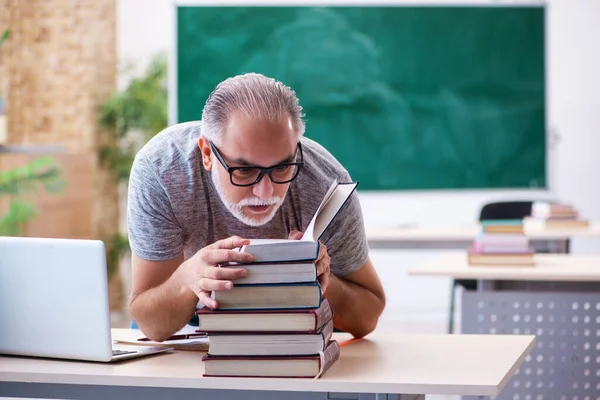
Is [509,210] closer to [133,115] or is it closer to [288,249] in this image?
[133,115]

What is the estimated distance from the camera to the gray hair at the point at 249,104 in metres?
1.73

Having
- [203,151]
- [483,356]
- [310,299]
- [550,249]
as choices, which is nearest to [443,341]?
[483,356]

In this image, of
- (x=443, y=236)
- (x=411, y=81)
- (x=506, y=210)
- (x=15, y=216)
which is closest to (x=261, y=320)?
(x=443, y=236)

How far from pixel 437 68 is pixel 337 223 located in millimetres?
4251

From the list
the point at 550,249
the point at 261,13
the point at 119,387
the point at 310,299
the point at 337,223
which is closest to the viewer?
the point at 310,299

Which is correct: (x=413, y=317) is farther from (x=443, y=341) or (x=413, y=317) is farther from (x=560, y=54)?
(x=443, y=341)

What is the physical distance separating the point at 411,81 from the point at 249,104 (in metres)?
4.44

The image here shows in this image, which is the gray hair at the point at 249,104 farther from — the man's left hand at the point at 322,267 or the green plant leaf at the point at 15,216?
the green plant leaf at the point at 15,216

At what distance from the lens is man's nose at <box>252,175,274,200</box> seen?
1713 mm

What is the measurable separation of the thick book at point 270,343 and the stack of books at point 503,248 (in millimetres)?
1959

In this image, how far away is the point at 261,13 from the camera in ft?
19.6

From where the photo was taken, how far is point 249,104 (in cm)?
174

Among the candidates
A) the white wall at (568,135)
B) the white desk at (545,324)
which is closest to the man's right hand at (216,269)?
the white desk at (545,324)

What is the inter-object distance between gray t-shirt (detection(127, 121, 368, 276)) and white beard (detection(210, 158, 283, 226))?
0.08 meters
